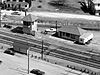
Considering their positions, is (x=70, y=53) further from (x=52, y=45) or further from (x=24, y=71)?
(x=24, y=71)

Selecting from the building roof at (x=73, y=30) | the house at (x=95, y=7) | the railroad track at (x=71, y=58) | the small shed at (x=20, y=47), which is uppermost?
the house at (x=95, y=7)

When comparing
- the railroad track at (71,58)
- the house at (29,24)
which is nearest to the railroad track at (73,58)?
the railroad track at (71,58)

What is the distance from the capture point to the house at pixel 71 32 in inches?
2625

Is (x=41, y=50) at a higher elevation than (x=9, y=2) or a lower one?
lower

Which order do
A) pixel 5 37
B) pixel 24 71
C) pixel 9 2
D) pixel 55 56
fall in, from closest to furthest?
pixel 24 71 → pixel 55 56 → pixel 5 37 → pixel 9 2

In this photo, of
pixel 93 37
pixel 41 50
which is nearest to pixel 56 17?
pixel 93 37

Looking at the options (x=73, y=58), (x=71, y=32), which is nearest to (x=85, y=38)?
(x=71, y=32)

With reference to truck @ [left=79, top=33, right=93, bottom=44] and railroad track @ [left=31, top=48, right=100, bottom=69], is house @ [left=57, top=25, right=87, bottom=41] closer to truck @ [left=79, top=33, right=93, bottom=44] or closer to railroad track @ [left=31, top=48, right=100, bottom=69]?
truck @ [left=79, top=33, right=93, bottom=44]

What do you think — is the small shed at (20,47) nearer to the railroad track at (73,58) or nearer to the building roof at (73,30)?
the railroad track at (73,58)

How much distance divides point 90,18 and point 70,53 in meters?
25.8

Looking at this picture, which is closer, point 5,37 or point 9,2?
point 5,37

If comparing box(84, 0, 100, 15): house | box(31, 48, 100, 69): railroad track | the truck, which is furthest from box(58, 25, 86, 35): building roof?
box(84, 0, 100, 15): house

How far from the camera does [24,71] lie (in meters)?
53.0

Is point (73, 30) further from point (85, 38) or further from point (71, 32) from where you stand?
point (85, 38)
